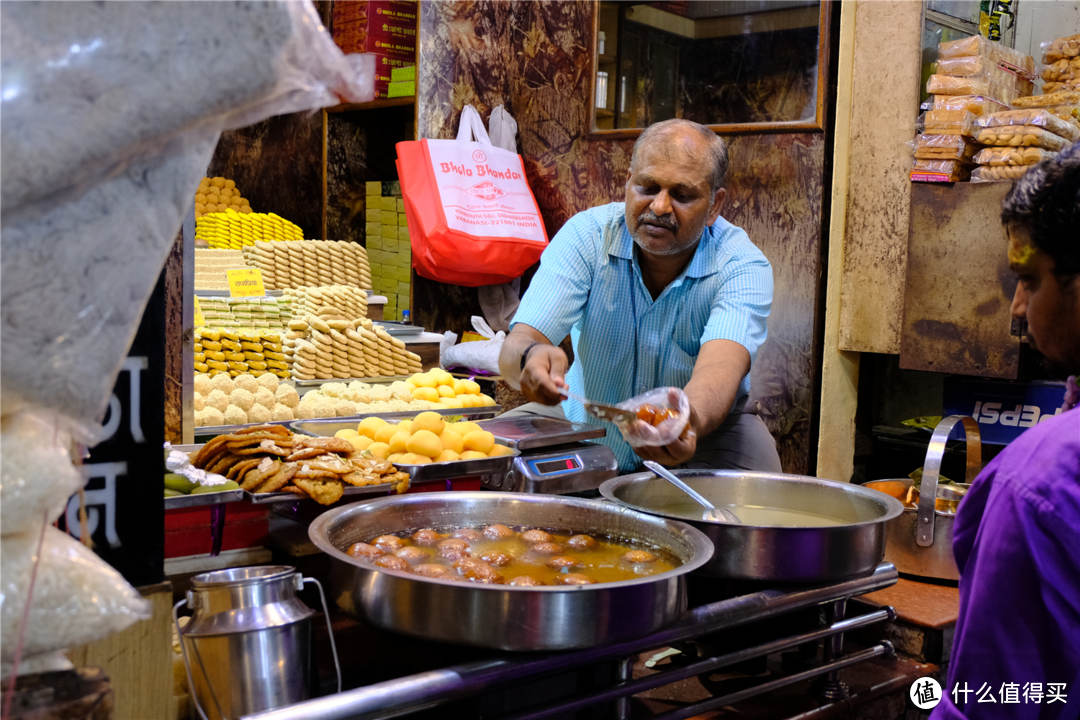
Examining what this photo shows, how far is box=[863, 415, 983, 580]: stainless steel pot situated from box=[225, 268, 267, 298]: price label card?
327cm

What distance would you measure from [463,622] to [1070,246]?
3.07 ft

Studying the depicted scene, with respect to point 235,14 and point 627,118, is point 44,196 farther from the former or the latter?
point 627,118

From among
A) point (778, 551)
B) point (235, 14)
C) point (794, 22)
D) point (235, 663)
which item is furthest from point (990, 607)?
point (794, 22)

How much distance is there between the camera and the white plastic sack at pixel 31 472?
632 mm

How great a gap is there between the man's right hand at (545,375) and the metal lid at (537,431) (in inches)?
5.1

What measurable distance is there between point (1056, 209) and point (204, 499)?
4.65 feet

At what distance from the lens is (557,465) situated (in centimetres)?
245

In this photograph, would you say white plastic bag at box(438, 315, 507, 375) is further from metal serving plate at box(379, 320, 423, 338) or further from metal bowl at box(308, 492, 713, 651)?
metal bowl at box(308, 492, 713, 651)

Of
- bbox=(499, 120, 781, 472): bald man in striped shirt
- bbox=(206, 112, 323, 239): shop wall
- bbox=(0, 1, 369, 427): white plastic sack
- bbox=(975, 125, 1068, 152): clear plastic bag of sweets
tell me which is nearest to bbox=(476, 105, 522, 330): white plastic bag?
bbox=(206, 112, 323, 239): shop wall

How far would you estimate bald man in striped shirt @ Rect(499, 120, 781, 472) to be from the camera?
2.64 m

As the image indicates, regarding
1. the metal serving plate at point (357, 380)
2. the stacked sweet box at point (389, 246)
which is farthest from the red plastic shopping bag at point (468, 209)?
the metal serving plate at point (357, 380)

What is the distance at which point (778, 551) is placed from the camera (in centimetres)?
154

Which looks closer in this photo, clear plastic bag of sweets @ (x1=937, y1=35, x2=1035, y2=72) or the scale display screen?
the scale display screen

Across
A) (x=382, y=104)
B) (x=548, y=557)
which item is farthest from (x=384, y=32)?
(x=548, y=557)
